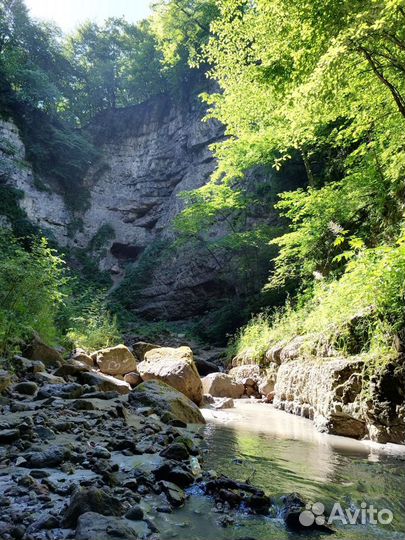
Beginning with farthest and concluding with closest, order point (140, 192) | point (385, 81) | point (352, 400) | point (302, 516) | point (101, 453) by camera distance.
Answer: point (140, 192)
point (385, 81)
point (352, 400)
point (101, 453)
point (302, 516)

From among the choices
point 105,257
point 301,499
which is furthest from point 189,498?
point 105,257

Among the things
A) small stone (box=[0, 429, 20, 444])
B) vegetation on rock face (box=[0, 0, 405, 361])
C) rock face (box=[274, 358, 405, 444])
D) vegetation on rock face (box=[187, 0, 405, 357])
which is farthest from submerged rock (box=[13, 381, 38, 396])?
vegetation on rock face (box=[187, 0, 405, 357])

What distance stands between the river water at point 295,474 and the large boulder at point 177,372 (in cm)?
166

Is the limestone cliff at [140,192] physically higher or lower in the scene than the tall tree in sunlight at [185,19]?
lower

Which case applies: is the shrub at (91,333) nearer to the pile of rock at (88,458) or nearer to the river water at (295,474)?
the pile of rock at (88,458)

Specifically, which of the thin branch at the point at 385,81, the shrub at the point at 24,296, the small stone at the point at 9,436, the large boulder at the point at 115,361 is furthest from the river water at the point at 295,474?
the thin branch at the point at 385,81

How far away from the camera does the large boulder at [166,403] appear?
5.26 metres

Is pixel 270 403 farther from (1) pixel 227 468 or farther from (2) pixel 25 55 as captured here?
(2) pixel 25 55

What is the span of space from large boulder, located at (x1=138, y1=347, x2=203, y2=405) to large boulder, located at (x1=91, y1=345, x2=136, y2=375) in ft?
1.42

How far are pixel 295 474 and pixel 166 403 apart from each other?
2.59 metres

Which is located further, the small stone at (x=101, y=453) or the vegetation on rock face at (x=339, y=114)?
the vegetation on rock face at (x=339, y=114)

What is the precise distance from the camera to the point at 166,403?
17.7 ft

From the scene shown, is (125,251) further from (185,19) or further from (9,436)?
(9,436)

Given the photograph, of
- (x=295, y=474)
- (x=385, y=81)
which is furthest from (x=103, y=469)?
(x=385, y=81)
